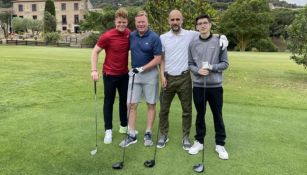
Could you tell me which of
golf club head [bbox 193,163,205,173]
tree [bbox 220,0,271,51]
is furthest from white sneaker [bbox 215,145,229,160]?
tree [bbox 220,0,271,51]

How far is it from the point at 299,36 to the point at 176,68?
1135cm

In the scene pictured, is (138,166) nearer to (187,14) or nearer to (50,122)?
(50,122)

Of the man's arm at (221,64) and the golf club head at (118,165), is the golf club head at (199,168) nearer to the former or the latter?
the golf club head at (118,165)

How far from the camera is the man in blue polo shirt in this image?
5.46 metres

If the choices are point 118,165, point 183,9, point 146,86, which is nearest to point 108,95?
point 146,86

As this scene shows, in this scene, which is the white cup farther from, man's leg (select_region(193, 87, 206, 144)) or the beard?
the beard

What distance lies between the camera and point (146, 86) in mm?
5809

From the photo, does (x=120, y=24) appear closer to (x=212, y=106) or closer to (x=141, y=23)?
(x=141, y=23)

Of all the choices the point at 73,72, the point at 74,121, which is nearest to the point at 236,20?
the point at 73,72

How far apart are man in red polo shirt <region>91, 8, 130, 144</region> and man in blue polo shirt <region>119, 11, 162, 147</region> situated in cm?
13

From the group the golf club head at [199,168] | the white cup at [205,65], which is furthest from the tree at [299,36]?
the golf club head at [199,168]

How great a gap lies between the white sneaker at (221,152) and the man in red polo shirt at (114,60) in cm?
164

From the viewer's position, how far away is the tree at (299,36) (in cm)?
1510

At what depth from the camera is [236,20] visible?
53.7m
